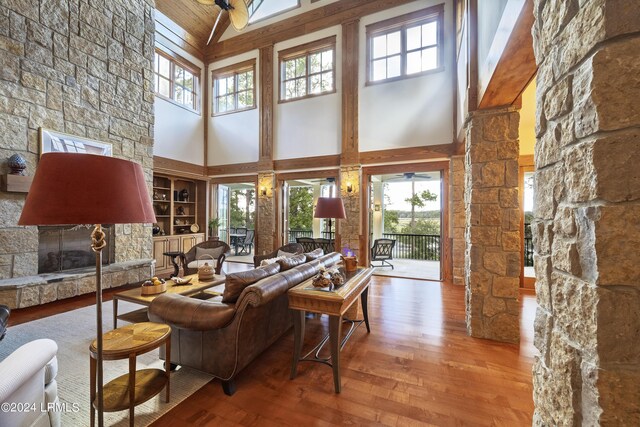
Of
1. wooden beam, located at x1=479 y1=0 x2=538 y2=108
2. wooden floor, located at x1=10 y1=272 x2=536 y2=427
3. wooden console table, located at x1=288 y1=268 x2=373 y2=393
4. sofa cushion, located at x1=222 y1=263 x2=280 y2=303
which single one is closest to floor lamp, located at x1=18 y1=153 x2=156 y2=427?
sofa cushion, located at x1=222 y1=263 x2=280 y2=303

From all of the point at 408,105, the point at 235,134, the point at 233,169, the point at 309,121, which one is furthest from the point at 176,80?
the point at 408,105

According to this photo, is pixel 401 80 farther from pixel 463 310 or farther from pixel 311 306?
pixel 311 306

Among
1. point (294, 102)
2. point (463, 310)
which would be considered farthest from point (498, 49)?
point (294, 102)

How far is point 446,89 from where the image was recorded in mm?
5316

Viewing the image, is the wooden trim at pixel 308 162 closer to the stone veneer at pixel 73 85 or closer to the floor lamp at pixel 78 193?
the stone veneer at pixel 73 85

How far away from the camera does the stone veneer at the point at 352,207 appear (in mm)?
6012

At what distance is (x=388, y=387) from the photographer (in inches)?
81.2

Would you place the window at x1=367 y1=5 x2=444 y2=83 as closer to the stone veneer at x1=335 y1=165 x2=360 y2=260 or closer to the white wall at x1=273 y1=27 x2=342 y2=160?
the white wall at x1=273 y1=27 x2=342 y2=160

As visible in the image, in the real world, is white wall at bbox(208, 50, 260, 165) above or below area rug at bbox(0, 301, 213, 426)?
above

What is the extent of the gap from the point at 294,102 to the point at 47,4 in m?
4.46

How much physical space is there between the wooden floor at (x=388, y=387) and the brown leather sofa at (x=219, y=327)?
212mm

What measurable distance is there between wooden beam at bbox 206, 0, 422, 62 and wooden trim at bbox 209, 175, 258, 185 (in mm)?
3434

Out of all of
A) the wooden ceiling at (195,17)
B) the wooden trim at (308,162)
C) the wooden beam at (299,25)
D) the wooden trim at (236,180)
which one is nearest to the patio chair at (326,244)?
the wooden trim at (308,162)

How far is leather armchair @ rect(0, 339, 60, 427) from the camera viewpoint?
1.11 m
